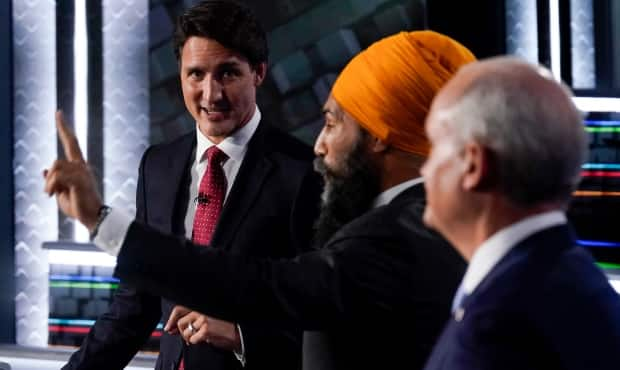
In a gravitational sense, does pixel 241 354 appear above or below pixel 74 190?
below

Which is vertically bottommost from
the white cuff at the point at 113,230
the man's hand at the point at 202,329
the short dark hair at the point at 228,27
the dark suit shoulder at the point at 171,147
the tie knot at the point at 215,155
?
the man's hand at the point at 202,329

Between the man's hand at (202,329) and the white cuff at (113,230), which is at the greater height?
the white cuff at (113,230)

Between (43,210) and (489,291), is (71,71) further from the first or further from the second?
(489,291)

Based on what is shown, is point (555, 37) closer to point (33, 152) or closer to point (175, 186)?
point (175, 186)

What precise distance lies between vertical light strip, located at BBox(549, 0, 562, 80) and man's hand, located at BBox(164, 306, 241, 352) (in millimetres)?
1718

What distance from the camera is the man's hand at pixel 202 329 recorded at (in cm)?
224

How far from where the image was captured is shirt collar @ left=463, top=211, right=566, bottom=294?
4.29 ft

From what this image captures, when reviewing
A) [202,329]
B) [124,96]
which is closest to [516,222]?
[202,329]

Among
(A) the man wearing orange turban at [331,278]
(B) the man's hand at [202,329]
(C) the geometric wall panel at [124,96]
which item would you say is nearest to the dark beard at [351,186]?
(A) the man wearing orange turban at [331,278]

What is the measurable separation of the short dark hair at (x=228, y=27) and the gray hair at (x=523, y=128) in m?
1.41

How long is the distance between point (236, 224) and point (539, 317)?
1.33m

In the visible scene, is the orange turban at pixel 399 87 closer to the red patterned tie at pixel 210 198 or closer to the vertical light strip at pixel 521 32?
the red patterned tie at pixel 210 198

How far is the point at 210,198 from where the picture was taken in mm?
2611

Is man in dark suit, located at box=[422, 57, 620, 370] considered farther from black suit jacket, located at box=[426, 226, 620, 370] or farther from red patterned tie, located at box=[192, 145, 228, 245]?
red patterned tie, located at box=[192, 145, 228, 245]
